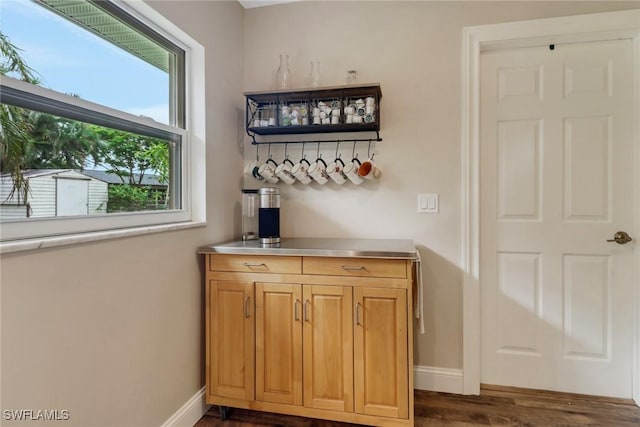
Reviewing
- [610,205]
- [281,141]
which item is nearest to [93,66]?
[281,141]

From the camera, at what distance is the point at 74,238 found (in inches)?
43.4

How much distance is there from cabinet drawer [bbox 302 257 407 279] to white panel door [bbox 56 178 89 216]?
0.96 m

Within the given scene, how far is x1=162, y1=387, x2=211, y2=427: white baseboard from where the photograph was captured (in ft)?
5.27

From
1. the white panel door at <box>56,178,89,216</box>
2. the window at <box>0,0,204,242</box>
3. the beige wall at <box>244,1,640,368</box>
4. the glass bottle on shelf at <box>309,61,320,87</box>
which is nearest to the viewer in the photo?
the window at <box>0,0,204,242</box>

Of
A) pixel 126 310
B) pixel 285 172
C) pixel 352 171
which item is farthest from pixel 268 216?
pixel 126 310

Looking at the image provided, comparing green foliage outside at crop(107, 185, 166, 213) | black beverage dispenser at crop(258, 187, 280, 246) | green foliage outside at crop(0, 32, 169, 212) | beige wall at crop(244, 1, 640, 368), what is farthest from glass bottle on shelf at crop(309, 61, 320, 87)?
green foliage outside at crop(107, 185, 166, 213)

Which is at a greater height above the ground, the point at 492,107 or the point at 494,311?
the point at 492,107

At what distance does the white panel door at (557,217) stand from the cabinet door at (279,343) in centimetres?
120

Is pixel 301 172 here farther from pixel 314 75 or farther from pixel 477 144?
pixel 477 144

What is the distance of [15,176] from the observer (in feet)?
3.39

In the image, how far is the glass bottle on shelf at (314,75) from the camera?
2.11m

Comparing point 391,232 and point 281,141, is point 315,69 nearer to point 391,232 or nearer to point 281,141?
point 281,141

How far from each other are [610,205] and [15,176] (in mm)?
2773

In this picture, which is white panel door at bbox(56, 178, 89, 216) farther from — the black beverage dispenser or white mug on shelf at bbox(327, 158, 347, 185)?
white mug on shelf at bbox(327, 158, 347, 185)
